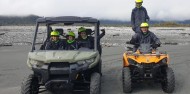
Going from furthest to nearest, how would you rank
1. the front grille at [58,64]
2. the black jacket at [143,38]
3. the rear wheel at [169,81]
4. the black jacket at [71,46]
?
the black jacket at [143,38]
the black jacket at [71,46]
the rear wheel at [169,81]
the front grille at [58,64]

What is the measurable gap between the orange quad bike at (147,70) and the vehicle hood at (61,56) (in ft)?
3.89

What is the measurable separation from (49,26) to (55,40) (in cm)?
159

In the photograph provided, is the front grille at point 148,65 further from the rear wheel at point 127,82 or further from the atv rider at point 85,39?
the atv rider at point 85,39

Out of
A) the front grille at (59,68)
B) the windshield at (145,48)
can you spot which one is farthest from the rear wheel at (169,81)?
the front grille at (59,68)

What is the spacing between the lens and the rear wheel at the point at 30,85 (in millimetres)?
10445

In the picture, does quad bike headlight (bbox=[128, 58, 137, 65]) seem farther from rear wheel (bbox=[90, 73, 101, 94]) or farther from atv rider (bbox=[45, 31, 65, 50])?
atv rider (bbox=[45, 31, 65, 50])

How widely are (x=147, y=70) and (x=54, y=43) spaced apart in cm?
245

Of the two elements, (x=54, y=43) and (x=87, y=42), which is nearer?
(x=54, y=43)

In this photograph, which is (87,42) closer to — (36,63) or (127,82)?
(127,82)

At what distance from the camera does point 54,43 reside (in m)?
11.7

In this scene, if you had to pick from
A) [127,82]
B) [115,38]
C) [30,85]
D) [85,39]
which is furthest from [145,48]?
[115,38]

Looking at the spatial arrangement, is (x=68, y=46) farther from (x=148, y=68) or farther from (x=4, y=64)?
(x=4, y=64)

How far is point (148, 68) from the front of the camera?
37.4 ft

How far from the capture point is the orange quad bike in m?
11.3
